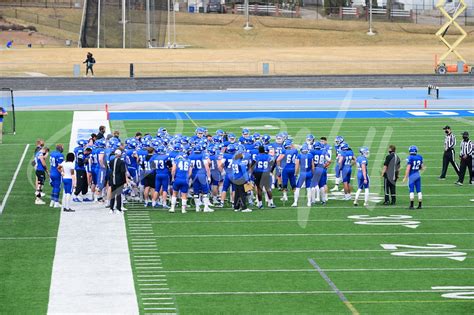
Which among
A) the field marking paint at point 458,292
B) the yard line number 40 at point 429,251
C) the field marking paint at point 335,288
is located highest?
the yard line number 40 at point 429,251

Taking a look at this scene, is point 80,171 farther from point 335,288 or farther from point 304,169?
point 335,288

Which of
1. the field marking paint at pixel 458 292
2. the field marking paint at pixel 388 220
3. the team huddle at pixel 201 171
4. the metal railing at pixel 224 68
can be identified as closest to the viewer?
the field marking paint at pixel 458 292

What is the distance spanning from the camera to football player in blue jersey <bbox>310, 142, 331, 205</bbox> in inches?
905

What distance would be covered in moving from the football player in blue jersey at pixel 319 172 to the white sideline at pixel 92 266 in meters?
4.46

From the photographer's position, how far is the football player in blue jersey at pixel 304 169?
22.8 meters

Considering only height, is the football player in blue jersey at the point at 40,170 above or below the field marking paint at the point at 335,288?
above

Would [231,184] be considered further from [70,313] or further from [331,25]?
[331,25]

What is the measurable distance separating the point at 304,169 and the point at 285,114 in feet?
61.3

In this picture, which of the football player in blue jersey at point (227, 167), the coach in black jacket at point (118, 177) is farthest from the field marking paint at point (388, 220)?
the coach in black jacket at point (118, 177)

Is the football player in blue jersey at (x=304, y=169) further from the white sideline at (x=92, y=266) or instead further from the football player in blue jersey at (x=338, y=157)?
the white sideline at (x=92, y=266)

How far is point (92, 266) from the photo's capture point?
1712 cm

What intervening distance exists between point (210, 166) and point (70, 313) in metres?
8.97

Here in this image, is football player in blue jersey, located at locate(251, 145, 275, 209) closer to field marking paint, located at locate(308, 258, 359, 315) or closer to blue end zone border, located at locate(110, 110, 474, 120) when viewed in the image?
field marking paint, located at locate(308, 258, 359, 315)

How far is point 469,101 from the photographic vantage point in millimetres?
46844
